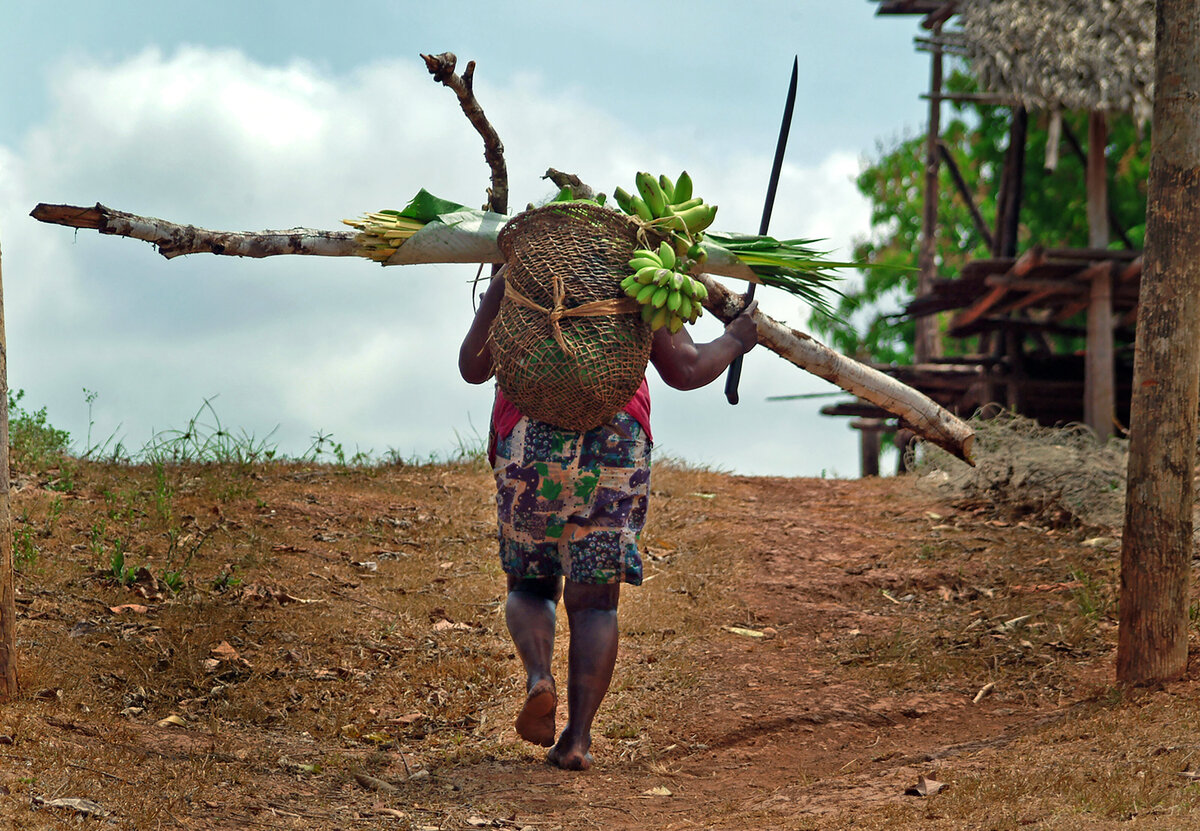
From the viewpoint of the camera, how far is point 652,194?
177 inches

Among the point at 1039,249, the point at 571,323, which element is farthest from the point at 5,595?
the point at 1039,249

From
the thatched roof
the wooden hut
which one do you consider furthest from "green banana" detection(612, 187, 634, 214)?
the thatched roof

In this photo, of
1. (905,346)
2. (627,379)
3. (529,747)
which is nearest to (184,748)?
(529,747)

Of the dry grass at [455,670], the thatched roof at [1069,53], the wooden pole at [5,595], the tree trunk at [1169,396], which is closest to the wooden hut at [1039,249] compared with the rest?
the thatched roof at [1069,53]

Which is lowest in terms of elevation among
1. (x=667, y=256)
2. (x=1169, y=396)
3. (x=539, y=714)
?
(x=539, y=714)

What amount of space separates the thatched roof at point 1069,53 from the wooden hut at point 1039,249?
0.05 ft

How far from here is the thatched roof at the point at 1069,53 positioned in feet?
47.9

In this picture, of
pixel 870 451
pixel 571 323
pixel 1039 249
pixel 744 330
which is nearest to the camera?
pixel 571 323

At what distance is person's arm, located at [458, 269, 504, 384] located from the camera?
454 centimetres

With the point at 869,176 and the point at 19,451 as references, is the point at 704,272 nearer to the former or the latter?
the point at 19,451

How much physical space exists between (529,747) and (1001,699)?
2405 mm

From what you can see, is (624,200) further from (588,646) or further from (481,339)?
(588,646)

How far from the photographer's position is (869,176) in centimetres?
2520

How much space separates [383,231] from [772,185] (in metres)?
1.75
